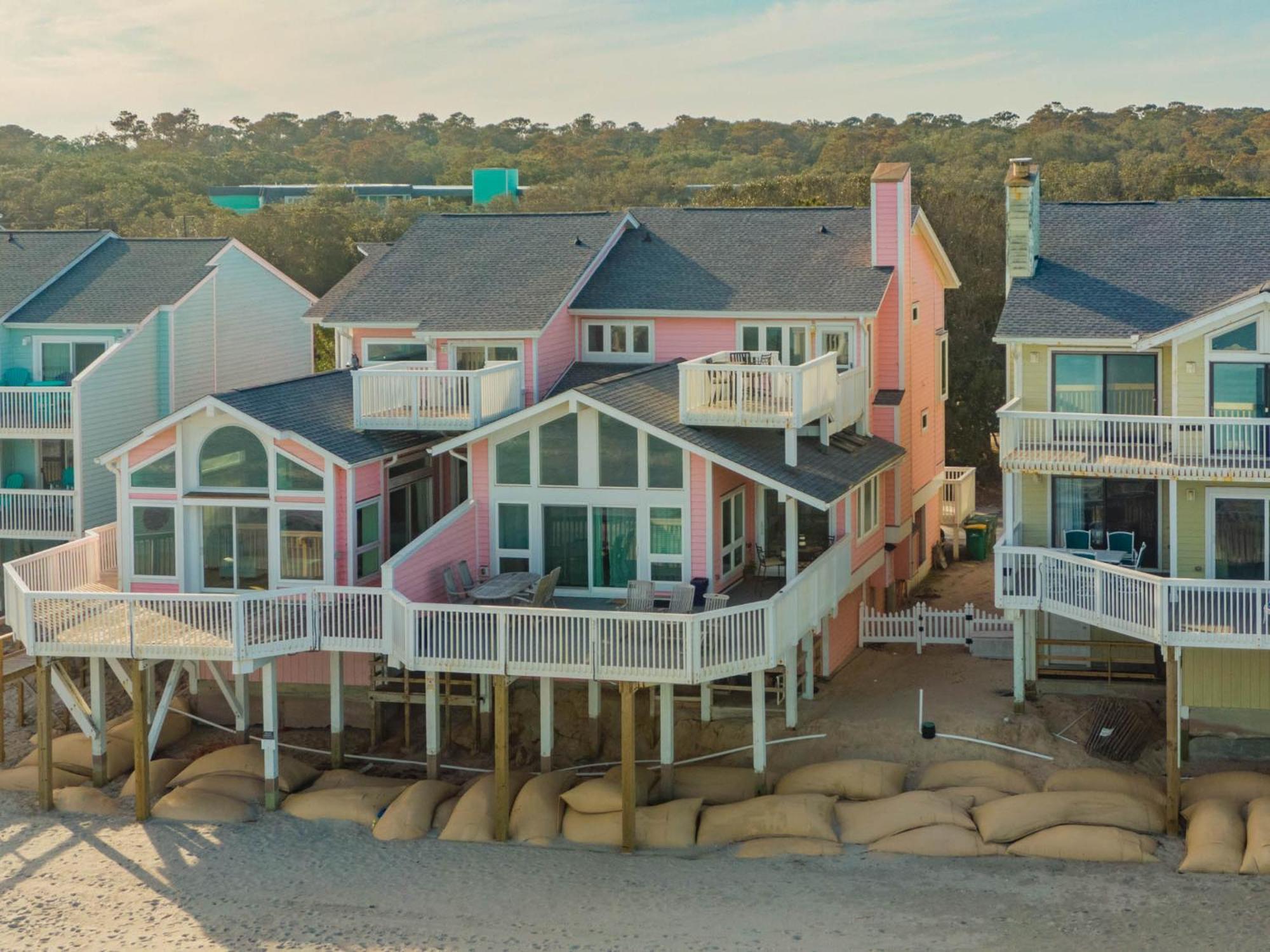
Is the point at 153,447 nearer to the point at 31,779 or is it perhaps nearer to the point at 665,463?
the point at 31,779

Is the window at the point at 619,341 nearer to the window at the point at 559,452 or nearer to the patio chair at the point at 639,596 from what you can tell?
the window at the point at 559,452

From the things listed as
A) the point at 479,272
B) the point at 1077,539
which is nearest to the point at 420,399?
the point at 479,272

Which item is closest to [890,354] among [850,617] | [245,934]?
[850,617]

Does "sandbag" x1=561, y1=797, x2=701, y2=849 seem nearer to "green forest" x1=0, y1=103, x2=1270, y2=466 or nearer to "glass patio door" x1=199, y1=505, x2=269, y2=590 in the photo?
"glass patio door" x1=199, y1=505, x2=269, y2=590

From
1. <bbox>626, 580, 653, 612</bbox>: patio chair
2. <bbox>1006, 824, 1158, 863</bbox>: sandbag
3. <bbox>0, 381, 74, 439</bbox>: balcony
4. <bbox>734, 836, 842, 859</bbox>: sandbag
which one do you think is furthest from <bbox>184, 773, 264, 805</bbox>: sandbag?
<bbox>1006, 824, 1158, 863</bbox>: sandbag

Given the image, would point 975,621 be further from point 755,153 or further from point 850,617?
point 755,153

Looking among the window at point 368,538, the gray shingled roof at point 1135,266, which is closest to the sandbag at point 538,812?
the window at point 368,538
